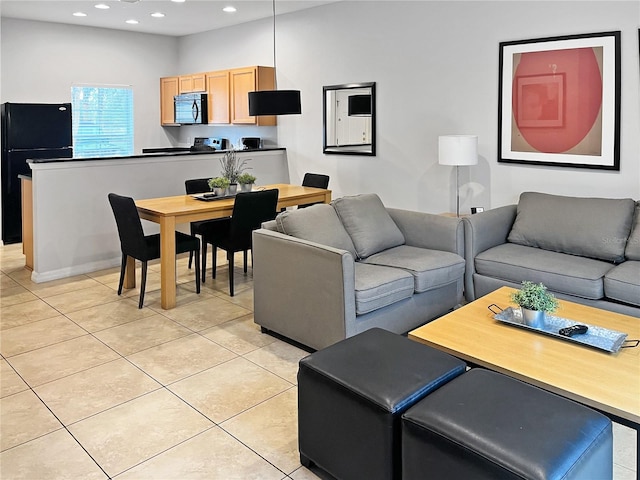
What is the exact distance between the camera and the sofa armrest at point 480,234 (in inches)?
158

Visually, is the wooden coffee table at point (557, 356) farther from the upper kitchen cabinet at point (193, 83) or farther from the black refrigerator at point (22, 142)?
the upper kitchen cabinet at point (193, 83)

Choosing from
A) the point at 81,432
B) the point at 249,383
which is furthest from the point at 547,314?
the point at 81,432

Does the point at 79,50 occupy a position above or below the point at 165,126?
above

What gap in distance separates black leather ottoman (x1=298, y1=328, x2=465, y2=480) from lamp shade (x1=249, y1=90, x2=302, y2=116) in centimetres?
314

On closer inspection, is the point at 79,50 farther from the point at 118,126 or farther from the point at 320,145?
the point at 320,145

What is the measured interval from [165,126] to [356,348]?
23.3 feet

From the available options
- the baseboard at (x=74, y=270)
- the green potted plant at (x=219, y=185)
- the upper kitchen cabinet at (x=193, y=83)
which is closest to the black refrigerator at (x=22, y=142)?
the baseboard at (x=74, y=270)

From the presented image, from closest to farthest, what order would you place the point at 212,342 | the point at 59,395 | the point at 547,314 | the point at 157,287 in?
the point at 547,314 → the point at 59,395 → the point at 212,342 → the point at 157,287

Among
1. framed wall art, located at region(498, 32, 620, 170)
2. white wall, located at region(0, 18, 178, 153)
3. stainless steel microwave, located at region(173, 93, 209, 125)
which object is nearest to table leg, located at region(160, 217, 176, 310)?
framed wall art, located at region(498, 32, 620, 170)

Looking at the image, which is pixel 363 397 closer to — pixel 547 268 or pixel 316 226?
pixel 316 226

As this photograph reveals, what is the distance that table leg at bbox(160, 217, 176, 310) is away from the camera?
4168 millimetres

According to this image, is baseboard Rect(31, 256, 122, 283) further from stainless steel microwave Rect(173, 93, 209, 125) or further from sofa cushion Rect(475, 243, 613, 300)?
sofa cushion Rect(475, 243, 613, 300)

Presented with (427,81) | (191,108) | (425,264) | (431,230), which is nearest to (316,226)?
(425,264)

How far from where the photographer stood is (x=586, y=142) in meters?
4.34
